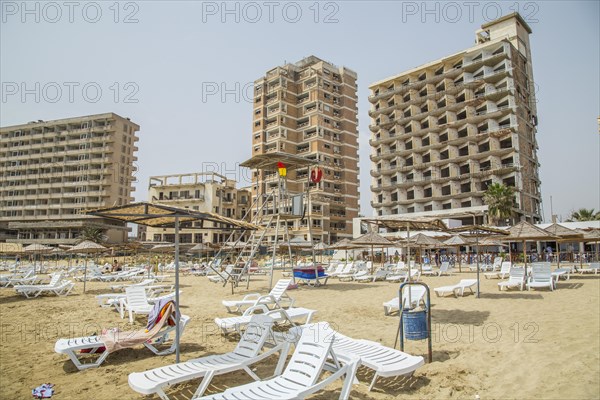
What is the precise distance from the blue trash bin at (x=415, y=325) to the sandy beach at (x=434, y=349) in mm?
461

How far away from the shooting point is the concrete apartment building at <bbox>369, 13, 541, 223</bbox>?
5006 centimetres

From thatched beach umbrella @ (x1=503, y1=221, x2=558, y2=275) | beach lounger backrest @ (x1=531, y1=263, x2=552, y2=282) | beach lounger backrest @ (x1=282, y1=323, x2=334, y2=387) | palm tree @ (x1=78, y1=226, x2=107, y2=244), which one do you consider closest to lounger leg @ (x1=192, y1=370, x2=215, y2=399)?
beach lounger backrest @ (x1=282, y1=323, x2=334, y2=387)

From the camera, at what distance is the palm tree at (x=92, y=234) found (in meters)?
58.9

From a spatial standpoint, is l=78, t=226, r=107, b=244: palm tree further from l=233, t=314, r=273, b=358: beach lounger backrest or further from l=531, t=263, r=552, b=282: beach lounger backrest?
l=233, t=314, r=273, b=358: beach lounger backrest

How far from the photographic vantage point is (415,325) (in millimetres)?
5918

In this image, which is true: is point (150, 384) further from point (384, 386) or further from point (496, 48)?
point (496, 48)

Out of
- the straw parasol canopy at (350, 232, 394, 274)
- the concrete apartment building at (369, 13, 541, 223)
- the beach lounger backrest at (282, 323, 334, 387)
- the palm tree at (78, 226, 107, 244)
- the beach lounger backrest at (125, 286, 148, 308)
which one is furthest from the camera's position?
the palm tree at (78, 226, 107, 244)

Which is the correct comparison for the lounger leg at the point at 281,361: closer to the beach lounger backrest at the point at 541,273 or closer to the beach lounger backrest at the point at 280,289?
the beach lounger backrest at the point at 280,289

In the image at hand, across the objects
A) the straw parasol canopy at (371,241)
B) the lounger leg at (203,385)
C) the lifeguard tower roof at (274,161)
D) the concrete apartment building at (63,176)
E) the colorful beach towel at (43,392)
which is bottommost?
the colorful beach towel at (43,392)

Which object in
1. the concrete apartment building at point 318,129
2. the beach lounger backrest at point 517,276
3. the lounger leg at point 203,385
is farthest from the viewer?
the concrete apartment building at point 318,129

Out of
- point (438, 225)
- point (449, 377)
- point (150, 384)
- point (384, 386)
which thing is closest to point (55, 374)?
point (150, 384)

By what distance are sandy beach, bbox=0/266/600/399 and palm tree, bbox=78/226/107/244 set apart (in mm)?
52221

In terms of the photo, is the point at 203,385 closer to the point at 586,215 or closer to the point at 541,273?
the point at 541,273

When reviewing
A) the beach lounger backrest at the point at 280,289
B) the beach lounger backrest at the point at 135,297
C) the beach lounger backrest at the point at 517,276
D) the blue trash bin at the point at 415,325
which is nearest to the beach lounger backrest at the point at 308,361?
the blue trash bin at the point at 415,325
